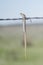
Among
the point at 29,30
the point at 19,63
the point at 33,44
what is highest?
the point at 29,30

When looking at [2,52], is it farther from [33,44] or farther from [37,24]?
[37,24]

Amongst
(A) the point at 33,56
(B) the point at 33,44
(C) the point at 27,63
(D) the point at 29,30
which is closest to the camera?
(C) the point at 27,63

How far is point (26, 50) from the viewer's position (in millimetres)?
2377

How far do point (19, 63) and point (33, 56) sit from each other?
0.79ft

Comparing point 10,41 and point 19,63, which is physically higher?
point 10,41

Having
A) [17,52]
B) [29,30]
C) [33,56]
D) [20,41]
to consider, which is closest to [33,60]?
[33,56]

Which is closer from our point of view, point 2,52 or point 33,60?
point 33,60

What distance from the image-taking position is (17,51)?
94.3 inches

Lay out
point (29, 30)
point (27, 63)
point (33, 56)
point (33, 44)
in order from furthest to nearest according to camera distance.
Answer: point (29, 30), point (33, 44), point (33, 56), point (27, 63)

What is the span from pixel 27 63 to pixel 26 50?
29 cm

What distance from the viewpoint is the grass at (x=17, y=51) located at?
2180 millimetres

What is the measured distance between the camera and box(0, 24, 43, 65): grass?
2.18 metres

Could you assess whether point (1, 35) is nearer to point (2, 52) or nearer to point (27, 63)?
point (2, 52)

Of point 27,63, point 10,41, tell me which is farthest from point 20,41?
point 27,63
